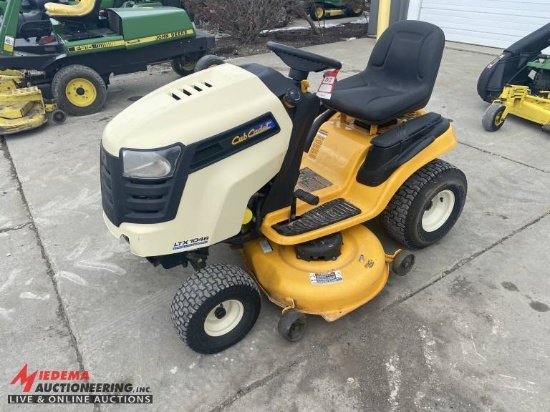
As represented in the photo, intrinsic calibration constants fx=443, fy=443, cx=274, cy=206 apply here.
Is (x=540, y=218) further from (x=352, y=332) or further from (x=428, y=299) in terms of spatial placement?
(x=352, y=332)

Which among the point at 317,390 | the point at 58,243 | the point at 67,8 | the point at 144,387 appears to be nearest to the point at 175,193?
the point at 144,387

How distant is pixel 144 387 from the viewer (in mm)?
2033

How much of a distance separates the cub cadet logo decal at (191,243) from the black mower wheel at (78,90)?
4089mm

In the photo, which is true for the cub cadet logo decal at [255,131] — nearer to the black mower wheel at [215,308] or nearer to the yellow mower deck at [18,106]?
the black mower wheel at [215,308]

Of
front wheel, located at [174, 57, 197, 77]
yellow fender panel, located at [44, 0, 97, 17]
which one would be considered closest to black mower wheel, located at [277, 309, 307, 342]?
yellow fender panel, located at [44, 0, 97, 17]

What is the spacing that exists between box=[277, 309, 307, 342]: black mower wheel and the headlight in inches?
34.4

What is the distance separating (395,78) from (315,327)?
5.57 feet

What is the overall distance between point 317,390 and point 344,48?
7.70 metres

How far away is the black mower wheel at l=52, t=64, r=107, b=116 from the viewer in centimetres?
515

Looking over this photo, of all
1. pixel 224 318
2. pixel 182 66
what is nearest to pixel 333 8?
pixel 182 66

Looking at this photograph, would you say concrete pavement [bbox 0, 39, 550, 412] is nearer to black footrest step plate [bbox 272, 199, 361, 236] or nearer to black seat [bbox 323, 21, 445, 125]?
black footrest step plate [bbox 272, 199, 361, 236]

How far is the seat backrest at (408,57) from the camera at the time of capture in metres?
2.69

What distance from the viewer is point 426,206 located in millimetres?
2697

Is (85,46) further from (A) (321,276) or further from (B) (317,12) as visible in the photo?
(B) (317,12)
